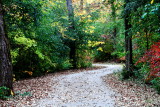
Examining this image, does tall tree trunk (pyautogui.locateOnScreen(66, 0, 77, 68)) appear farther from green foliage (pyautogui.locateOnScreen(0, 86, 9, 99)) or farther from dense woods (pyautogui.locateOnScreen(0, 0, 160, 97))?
green foliage (pyautogui.locateOnScreen(0, 86, 9, 99))

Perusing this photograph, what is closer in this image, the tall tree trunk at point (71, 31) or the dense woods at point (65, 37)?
Result: the dense woods at point (65, 37)

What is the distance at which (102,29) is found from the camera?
29.1m

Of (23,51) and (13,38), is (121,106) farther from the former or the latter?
(23,51)

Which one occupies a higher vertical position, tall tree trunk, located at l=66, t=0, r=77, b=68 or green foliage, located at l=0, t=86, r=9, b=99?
tall tree trunk, located at l=66, t=0, r=77, b=68

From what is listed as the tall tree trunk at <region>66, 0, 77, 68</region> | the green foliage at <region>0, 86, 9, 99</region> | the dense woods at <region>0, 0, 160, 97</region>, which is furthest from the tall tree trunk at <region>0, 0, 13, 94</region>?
the tall tree trunk at <region>66, 0, 77, 68</region>

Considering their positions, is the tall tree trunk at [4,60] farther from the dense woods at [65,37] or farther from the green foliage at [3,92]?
the green foliage at [3,92]

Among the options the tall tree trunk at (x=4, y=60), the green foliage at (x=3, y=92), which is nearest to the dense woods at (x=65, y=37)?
the tall tree trunk at (x=4, y=60)

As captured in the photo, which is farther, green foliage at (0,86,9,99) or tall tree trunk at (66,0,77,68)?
tall tree trunk at (66,0,77,68)

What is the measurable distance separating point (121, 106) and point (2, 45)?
527cm

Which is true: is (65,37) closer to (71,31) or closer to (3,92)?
(71,31)

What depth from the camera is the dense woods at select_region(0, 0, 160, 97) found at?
7.33m

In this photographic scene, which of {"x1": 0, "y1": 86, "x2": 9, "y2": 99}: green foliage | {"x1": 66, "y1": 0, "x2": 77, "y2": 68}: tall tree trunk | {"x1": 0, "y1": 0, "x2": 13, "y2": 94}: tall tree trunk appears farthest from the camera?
{"x1": 66, "y1": 0, "x2": 77, "y2": 68}: tall tree trunk

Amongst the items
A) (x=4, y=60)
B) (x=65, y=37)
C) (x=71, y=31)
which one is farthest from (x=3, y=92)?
(x=71, y=31)

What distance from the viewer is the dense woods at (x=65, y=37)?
733 cm
